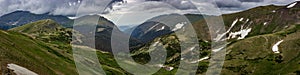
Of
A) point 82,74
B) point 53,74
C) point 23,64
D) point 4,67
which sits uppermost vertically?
point 4,67

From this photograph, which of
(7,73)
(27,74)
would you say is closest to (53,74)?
(27,74)

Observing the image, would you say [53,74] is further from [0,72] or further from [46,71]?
[0,72]

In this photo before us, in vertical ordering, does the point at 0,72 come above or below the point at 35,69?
above

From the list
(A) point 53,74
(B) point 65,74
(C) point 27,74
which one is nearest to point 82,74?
(B) point 65,74

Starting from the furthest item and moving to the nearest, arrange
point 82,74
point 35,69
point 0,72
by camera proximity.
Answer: point 82,74
point 35,69
point 0,72

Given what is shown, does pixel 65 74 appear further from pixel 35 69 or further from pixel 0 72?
pixel 0 72

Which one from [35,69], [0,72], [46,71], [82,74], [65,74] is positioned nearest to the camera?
[0,72]

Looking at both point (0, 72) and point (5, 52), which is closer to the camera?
point (0, 72)

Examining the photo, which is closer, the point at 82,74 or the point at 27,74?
the point at 27,74

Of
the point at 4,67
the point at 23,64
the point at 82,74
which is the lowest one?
the point at 82,74
